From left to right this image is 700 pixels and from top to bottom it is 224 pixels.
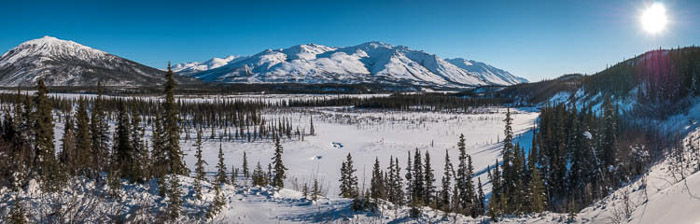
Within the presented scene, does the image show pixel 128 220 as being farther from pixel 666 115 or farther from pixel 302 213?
pixel 666 115

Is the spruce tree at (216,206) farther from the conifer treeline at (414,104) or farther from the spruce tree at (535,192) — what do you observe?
the conifer treeline at (414,104)

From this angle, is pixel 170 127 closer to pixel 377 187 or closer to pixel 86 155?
pixel 86 155

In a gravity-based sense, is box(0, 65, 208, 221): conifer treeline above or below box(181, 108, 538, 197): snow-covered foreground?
above

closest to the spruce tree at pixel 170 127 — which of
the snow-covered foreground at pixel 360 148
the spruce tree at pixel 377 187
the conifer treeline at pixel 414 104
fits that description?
the spruce tree at pixel 377 187

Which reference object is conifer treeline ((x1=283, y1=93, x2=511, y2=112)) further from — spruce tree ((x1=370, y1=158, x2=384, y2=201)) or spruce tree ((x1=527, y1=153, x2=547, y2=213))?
spruce tree ((x1=527, y1=153, x2=547, y2=213))

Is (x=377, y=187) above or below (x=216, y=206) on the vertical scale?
below

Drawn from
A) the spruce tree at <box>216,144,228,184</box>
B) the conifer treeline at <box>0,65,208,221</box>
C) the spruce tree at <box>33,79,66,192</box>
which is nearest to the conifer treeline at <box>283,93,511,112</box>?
the spruce tree at <box>216,144,228,184</box>

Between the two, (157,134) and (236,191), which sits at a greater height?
(157,134)

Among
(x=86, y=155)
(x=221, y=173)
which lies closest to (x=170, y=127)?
(x=86, y=155)

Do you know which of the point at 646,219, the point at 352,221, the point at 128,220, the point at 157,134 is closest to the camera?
the point at 646,219

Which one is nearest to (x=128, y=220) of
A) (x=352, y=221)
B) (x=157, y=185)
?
(x=157, y=185)

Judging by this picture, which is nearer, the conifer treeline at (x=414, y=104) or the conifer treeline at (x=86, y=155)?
the conifer treeline at (x=86, y=155)
